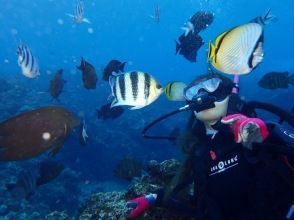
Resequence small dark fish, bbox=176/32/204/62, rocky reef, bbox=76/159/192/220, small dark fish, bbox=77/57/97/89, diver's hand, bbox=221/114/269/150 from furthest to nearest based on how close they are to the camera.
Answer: small dark fish, bbox=176/32/204/62, small dark fish, bbox=77/57/97/89, rocky reef, bbox=76/159/192/220, diver's hand, bbox=221/114/269/150

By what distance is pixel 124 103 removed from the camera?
11.0ft

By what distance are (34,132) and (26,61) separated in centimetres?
370

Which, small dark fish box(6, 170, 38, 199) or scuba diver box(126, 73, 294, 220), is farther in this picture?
small dark fish box(6, 170, 38, 199)

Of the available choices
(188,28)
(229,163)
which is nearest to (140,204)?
(229,163)

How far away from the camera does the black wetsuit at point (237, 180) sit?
271cm

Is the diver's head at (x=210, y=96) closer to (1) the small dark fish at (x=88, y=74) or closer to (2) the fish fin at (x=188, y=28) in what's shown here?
(2) the fish fin at (x=188, y=28)

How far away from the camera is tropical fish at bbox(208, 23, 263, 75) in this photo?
2.81 meters

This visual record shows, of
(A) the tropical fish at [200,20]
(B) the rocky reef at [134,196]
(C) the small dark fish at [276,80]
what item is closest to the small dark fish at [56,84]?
(B) the rocky reef at [134,196]

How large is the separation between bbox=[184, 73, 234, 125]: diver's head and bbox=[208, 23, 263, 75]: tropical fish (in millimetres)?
597

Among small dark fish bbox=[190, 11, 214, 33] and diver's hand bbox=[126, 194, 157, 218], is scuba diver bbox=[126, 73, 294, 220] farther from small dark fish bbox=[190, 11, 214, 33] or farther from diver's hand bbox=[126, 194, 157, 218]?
small dark fish bbox=[190, 11, 214, 33]

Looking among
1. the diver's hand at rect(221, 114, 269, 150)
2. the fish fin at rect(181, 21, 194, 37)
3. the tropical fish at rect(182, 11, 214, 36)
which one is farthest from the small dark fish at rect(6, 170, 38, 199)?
the diver's hand at rect(221, 114, 269, 150)

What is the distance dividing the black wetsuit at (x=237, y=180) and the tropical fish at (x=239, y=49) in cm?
69

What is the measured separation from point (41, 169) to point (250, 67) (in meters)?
4.83

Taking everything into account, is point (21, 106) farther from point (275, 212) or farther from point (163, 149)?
point (275, 212)
